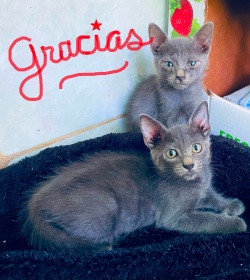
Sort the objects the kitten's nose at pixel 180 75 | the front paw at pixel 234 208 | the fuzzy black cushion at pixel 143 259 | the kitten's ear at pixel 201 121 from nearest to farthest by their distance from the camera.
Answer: the fuzzy black cushion at pixel 143 259 → the kitten's ear at pixel 201 121 → the front paw at pixel 234 208 → the kitten's nose at pixel 180 75

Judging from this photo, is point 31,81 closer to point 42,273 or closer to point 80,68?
point 80,68

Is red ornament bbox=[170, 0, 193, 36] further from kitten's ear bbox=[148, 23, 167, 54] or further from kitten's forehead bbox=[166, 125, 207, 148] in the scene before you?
kitten's forehead bbox=[166, 125, 207, 148]

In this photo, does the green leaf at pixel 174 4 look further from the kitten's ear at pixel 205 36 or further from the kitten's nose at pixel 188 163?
the kitten's nose at pixel 188 163

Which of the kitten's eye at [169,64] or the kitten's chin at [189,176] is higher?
the kitten's eye at [169,64]

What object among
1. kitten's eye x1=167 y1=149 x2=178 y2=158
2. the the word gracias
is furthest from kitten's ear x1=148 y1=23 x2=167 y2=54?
kitten's eye x1=167 y1=149 x2=178 y2=158

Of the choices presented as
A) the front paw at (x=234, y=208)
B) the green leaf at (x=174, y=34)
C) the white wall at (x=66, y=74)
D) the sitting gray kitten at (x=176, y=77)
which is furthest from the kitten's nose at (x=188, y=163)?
the green leaf at (x=174, y=34)

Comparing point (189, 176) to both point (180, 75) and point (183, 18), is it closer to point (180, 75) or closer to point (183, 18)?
point (180, 75)

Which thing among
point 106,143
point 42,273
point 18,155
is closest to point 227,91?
point 106,143

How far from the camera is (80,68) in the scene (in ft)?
6.52

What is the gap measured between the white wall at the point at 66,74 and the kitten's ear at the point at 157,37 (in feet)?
0.60

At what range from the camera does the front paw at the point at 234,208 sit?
173 cm

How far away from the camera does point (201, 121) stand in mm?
1620

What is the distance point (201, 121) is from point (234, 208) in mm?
404

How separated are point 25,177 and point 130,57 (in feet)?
2.61
